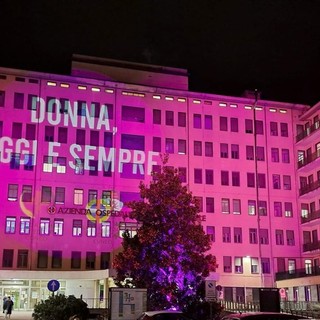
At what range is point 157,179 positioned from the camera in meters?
33.2

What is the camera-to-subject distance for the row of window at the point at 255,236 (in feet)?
203

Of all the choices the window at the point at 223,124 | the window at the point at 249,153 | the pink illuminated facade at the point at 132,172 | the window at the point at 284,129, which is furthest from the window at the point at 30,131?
the window at the point at 284,129

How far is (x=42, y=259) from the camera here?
2212 inches

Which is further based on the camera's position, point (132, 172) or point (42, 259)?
point (132, 172)

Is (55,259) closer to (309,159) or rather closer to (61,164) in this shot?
(61,164)

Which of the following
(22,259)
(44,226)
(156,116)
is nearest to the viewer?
(22,259)

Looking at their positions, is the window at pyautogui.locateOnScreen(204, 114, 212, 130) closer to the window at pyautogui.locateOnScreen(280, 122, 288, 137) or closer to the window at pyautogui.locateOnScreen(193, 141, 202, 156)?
the window at pyautogui.locateOnScreen(193, 141, 202, 156)

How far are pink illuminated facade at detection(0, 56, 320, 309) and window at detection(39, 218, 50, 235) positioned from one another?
0.34 ft

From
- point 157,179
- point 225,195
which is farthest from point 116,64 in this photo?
point 157,179

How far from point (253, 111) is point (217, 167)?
784 centimetres

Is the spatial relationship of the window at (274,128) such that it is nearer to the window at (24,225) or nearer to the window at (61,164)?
the window at (61,164)

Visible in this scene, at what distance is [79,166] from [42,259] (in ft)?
34.0

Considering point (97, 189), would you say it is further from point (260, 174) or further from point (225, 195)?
point (260, 174)

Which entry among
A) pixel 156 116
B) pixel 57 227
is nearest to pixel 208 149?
pixel 156 116
